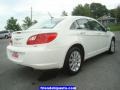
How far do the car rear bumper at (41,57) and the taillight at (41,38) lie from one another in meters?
0.15

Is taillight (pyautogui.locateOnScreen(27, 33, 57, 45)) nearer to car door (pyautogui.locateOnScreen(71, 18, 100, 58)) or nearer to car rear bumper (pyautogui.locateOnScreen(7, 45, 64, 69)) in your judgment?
car rear bumper (pyautogui.locateOnScreen(7, 45, 64, 69))

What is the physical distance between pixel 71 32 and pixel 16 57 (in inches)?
58.6

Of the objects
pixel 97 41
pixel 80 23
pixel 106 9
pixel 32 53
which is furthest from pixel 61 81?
pixel 106 9

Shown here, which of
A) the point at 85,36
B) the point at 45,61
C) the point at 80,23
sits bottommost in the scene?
the point at 45,61

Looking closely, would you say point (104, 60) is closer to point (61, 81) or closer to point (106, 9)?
point (61, 81)

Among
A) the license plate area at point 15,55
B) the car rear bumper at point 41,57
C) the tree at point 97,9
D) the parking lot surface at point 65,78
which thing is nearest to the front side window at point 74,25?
the car rear bumper at point 41,57

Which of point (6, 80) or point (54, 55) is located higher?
point (54, 55)

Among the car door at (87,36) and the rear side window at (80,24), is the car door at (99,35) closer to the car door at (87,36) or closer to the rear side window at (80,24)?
the car door at (87,36)

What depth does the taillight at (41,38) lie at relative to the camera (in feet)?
13.2

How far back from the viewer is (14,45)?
15.0 feet

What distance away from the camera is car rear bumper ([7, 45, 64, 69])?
13.0ft

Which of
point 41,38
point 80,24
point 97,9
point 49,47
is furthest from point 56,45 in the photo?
point 97,9

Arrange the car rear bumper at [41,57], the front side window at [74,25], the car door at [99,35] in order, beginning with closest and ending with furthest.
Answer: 1. the car rear bumper at [41,57]
2. the front side window at [74,25]
3. the car door at [99,35]

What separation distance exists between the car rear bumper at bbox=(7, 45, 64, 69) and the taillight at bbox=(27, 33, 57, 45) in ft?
0.49
